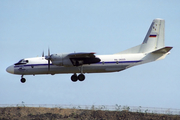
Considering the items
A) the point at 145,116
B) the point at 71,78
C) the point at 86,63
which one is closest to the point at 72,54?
the point at 86,63

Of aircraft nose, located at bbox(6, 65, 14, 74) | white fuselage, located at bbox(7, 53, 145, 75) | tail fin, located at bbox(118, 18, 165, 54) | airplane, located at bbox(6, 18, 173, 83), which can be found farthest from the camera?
tail fin, located at bbox(118, 18, 165, 54)

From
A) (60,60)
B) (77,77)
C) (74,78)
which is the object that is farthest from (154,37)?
(60,60)

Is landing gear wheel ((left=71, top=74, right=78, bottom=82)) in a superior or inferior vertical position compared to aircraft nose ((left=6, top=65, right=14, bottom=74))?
inferior

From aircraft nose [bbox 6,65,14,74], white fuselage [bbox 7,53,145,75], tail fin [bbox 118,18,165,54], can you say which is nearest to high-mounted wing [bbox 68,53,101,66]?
white fuselage [bbox 7,53,145,75]

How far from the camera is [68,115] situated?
1235 inches

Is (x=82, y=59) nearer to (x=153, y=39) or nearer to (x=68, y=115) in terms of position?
(x=68, y=115)

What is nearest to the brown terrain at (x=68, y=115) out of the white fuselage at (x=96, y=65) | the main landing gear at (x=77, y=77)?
the main landing gear at (x=77, y=77)

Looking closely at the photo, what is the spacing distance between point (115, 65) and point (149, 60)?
3760 mm

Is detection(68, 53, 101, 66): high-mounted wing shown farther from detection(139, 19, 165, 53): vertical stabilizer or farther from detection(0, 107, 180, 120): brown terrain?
detection(139, 19, 165, 53): vertical stabilizer

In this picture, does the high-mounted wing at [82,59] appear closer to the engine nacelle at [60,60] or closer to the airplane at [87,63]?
the airplane at [87,63]

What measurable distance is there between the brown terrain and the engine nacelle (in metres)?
4.61

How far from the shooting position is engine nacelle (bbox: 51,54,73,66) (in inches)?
1273

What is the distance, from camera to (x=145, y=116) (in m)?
30.2

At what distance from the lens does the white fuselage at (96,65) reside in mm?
33969
